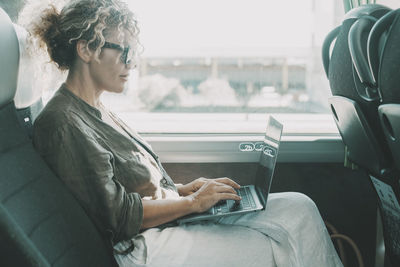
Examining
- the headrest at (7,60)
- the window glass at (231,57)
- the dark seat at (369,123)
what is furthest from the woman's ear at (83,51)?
the dark seat at (369,123)

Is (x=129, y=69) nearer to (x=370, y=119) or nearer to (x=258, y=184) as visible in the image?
(x=258, y=184)

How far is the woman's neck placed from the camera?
1.28 meters

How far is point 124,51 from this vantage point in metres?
1.33

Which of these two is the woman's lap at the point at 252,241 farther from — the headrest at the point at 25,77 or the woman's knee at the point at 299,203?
the headrest at the point at 25,77

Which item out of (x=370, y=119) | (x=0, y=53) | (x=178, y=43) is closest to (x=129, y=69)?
(x=0, y=53)

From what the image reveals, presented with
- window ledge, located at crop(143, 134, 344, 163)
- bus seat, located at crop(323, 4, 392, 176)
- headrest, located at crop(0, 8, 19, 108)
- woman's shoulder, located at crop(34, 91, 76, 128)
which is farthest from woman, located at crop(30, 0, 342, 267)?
window ledge, located at crop(143, 134, 344, 163)

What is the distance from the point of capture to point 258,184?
157 cm

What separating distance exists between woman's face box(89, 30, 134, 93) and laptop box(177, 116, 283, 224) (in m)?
0.49

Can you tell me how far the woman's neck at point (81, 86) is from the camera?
1282 mm

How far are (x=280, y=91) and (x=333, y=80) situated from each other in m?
0.71

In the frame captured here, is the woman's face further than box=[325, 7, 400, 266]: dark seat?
Yes

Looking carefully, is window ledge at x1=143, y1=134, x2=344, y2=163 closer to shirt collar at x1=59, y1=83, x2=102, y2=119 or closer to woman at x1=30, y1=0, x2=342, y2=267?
woman at x1=30, y1=0, x2=342, y2=267

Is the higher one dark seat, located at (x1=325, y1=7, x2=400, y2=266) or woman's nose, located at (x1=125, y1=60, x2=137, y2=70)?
woman's nose, located at (x1=125, y1=60, x2=137, y2=70)

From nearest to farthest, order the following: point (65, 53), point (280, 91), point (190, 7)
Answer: point (65, 53)
point (190, 7)
point (280, 91)
